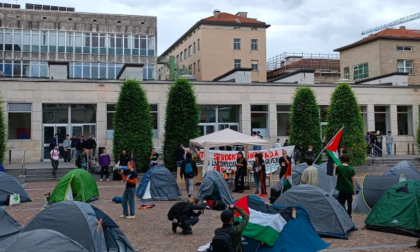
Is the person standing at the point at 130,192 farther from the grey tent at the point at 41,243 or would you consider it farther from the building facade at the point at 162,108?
the building facade at the point at 162,108

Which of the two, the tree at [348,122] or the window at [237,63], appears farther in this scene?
the window at [237,63]

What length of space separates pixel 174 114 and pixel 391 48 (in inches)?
1274

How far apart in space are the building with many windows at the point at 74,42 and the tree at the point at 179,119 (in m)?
23.7

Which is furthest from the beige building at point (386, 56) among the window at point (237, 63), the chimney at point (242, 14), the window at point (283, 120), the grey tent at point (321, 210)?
the grey tent at point (321, 210)

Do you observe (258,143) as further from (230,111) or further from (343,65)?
(343,65)

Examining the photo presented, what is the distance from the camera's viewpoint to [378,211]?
38.3 feet

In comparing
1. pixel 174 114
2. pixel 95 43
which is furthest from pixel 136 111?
pixel 95 43

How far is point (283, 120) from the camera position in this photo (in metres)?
33.8

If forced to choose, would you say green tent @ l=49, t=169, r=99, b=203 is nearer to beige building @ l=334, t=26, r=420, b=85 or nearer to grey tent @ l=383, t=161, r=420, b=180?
grey tent @ l=383, t=161, r=420, b=180

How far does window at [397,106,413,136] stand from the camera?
36031 millimetres

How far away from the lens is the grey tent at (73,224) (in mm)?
8484

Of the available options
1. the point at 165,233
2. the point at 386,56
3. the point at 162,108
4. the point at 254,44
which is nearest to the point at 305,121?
the point at 162,108

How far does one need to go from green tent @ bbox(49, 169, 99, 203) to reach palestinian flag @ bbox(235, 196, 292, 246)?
805cm

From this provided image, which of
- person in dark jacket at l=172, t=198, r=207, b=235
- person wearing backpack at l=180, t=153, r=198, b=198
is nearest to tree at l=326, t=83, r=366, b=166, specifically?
person wearing backpack at l=180, t=153, r=198, b=198
